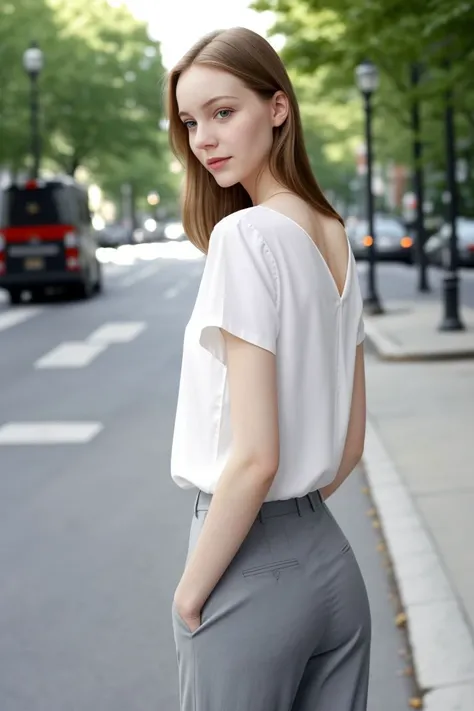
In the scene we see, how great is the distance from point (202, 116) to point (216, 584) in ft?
2.38

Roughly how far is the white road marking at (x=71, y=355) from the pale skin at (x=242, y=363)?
13958mm

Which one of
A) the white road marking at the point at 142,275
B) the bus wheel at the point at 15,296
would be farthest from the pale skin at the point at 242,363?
the white road marking at the point at 142,275

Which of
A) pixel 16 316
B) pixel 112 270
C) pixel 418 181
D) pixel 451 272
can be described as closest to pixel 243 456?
pixel 451 272

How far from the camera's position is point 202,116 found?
219 centimetres

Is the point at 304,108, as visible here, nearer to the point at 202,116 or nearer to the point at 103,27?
the point at 103,27

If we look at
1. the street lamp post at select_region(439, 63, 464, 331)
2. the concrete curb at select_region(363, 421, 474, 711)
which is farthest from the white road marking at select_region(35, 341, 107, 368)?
the concrete curb at select_region(363, 421, 474, 711)

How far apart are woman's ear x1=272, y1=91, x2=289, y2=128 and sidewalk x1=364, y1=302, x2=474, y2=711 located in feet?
8.26

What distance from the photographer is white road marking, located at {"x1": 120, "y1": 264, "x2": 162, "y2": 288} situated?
36.2 m

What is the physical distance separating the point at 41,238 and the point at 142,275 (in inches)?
501

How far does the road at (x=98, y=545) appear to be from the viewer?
4863 mm

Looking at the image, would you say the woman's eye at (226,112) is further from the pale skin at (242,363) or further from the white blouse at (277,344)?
→ the white blouse at (277,344)

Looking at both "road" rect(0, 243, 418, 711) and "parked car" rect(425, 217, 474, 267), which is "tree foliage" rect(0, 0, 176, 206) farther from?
"road" rect(0, 243, 418, 711)

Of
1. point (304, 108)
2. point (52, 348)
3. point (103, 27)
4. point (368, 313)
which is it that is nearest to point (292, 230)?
point (52, 348)

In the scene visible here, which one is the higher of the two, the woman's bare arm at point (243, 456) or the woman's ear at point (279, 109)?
the woman's ear at point (279, 109)
